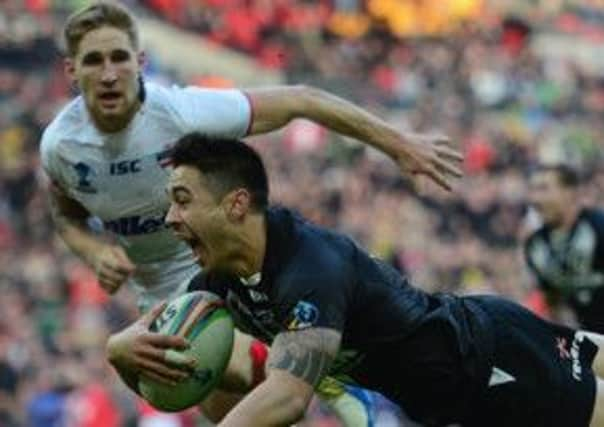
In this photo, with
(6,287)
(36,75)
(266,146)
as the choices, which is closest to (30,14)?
(36,75)

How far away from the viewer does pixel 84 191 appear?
7336mm

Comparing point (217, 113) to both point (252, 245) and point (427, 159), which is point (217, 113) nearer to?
point (427, 159)

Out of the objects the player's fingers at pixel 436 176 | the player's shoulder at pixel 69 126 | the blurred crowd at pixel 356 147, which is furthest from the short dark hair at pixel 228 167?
the blurred crowd at pixel 356 147

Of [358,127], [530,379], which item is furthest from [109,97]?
[530,379]

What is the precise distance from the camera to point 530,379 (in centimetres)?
640

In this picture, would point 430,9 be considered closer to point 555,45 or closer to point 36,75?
point 555,45

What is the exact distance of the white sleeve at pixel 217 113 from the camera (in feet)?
23.5

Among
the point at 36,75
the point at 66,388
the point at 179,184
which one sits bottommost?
the point at 66,388

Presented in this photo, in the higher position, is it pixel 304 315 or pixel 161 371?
pixel 304 315

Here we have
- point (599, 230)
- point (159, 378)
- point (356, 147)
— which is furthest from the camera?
point (356, 147)

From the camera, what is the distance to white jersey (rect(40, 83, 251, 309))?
7180 millimetres

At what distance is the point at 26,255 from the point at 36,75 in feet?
12.3

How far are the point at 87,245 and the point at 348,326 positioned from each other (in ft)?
5.22

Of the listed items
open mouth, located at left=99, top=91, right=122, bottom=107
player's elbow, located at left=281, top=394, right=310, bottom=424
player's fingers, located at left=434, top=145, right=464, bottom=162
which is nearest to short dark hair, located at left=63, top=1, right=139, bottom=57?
open mouth, located at left=99, top=91, right=122, bottom=107
